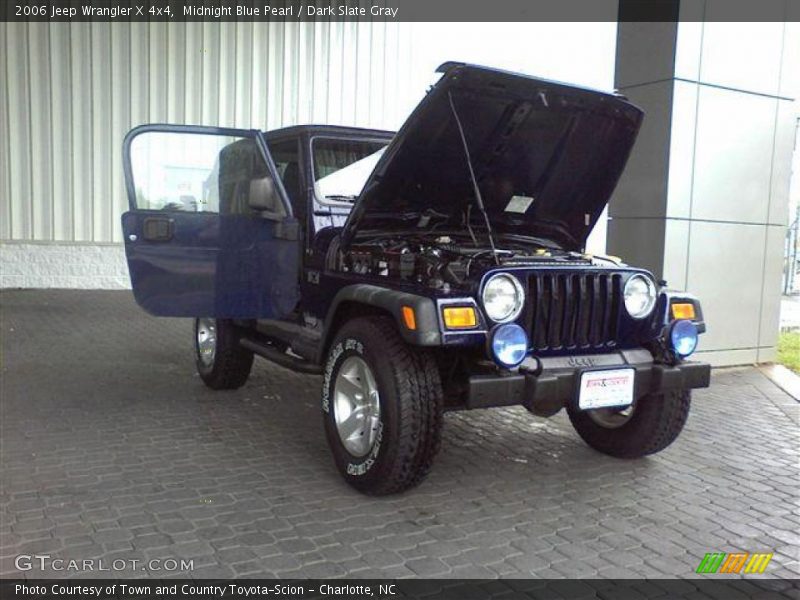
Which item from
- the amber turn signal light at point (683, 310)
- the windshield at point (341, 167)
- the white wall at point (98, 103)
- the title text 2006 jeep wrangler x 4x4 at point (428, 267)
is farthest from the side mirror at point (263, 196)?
the white wall at point (98, 103)

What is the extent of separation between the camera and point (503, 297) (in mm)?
3658

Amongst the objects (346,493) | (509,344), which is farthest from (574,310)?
(346,493)

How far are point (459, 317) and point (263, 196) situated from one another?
179 centimetres

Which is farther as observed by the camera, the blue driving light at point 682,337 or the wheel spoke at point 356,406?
the blue driving light at point 682,337

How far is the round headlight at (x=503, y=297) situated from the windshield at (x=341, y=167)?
5.82 feet

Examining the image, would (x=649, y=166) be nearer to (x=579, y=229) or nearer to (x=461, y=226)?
(x=579, y=229)

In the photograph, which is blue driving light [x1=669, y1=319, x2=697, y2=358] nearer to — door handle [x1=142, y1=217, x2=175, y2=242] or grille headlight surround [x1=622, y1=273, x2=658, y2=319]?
grille headlight surround [x1=622, y1=273, x2=658, y2=319]

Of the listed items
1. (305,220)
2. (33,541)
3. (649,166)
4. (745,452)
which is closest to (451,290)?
(305,220)

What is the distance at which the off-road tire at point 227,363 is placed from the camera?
5.86m

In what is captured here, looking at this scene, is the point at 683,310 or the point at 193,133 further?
the point at 193,133

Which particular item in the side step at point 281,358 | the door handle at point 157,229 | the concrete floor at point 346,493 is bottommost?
the concrete floor at point 346,493

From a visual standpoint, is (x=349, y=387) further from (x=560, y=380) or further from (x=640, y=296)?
(x=640, y=296)

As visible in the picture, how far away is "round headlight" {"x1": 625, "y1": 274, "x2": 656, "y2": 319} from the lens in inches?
162

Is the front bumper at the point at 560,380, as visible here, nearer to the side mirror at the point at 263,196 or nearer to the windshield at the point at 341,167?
the side mirror at the point at 263,196
